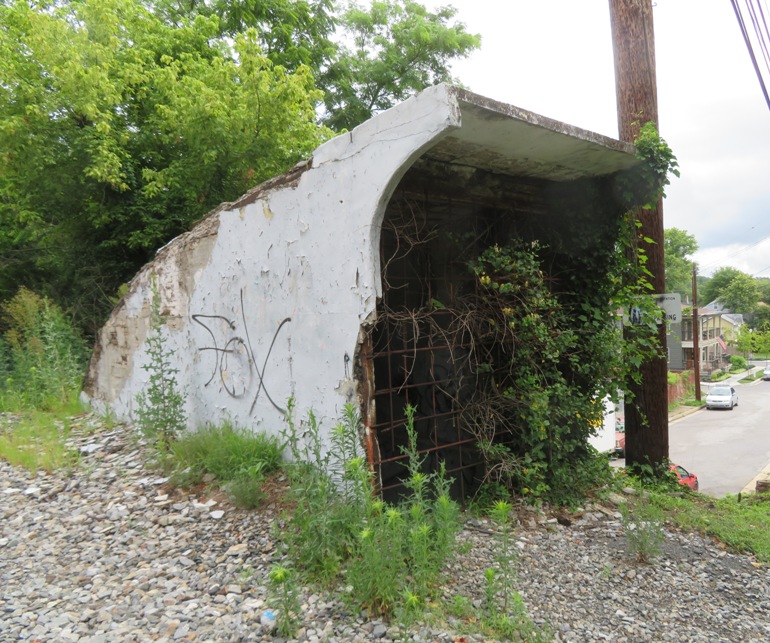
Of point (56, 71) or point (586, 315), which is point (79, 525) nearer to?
point (586, 315)

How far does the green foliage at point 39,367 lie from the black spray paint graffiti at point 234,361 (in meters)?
3.13

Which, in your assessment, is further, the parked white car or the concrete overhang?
the parked white car

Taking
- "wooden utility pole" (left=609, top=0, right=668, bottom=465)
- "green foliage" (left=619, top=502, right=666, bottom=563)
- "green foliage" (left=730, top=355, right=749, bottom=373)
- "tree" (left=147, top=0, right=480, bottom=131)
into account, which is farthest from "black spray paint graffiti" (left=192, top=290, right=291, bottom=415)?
"green foliage" (left=730, top=355, right=749, bottom=373)

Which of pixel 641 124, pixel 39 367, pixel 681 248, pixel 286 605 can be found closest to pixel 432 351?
pixel 286 605

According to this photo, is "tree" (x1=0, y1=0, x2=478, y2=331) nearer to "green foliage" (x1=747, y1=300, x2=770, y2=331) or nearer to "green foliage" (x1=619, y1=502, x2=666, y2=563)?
"green foliage" (x1=619, y1=502, x2=666, y2=563)

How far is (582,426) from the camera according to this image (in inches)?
201

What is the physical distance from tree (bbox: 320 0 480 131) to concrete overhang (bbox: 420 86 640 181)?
1147cm

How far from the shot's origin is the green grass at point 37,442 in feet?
Answer: 16.8

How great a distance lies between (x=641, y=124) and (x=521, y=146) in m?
2.72

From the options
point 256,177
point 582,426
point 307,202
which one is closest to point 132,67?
point 256,177

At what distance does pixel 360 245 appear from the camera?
11.7 ft

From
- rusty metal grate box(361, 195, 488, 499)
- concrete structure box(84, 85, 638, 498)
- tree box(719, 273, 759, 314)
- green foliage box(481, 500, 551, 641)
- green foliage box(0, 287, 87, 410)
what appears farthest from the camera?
tree box(719, 273, 759, 314)

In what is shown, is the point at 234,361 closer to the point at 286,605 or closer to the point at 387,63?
the point at 286,605

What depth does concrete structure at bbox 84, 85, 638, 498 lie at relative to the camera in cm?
356
